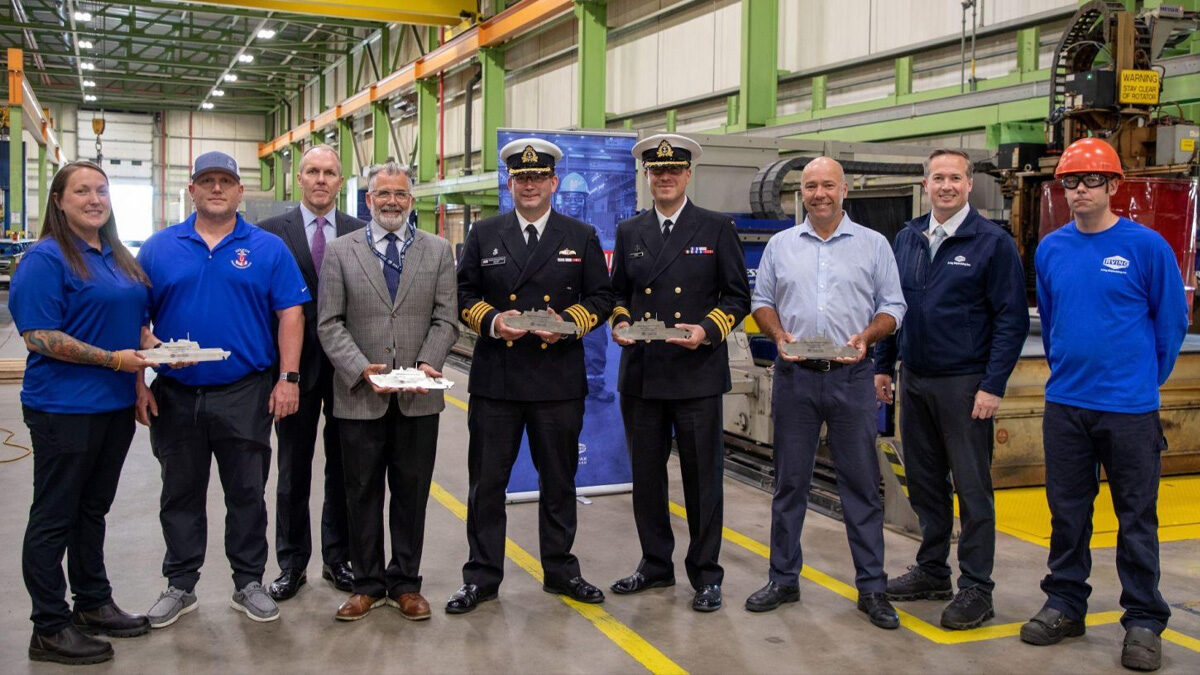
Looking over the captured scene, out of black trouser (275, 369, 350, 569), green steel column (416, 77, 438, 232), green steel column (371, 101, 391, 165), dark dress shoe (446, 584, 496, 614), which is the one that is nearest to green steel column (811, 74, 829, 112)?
black trouser (275, 369, 350, 569)

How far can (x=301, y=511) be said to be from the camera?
430 centimetres

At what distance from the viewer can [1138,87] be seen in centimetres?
732

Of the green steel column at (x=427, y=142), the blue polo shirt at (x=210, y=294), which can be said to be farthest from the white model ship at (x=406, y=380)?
the green steel column at (x=427, y=142)

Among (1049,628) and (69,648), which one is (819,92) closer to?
(1049,628)

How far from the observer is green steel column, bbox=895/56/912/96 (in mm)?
10906

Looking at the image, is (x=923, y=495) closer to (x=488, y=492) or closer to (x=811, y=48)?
(x=488, y=492)

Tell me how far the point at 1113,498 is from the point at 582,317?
82.5 inches

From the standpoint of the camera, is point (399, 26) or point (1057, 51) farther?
point (399, 26)

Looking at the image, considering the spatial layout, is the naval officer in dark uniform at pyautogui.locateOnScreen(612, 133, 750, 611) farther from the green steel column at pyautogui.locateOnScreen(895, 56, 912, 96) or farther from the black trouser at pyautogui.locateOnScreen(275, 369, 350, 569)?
the green steel column at pyautogui.locateOnScreen(895, 56, 912, 96)

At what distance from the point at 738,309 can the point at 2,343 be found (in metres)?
13.4

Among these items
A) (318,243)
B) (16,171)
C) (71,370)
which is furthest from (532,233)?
(16,171)

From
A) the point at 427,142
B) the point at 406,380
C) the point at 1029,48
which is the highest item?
the point at 427,142

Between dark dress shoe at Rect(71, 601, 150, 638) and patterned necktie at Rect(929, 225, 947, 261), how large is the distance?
3404 mm

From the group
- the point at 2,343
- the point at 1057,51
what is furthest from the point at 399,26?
the point at 1057,51
